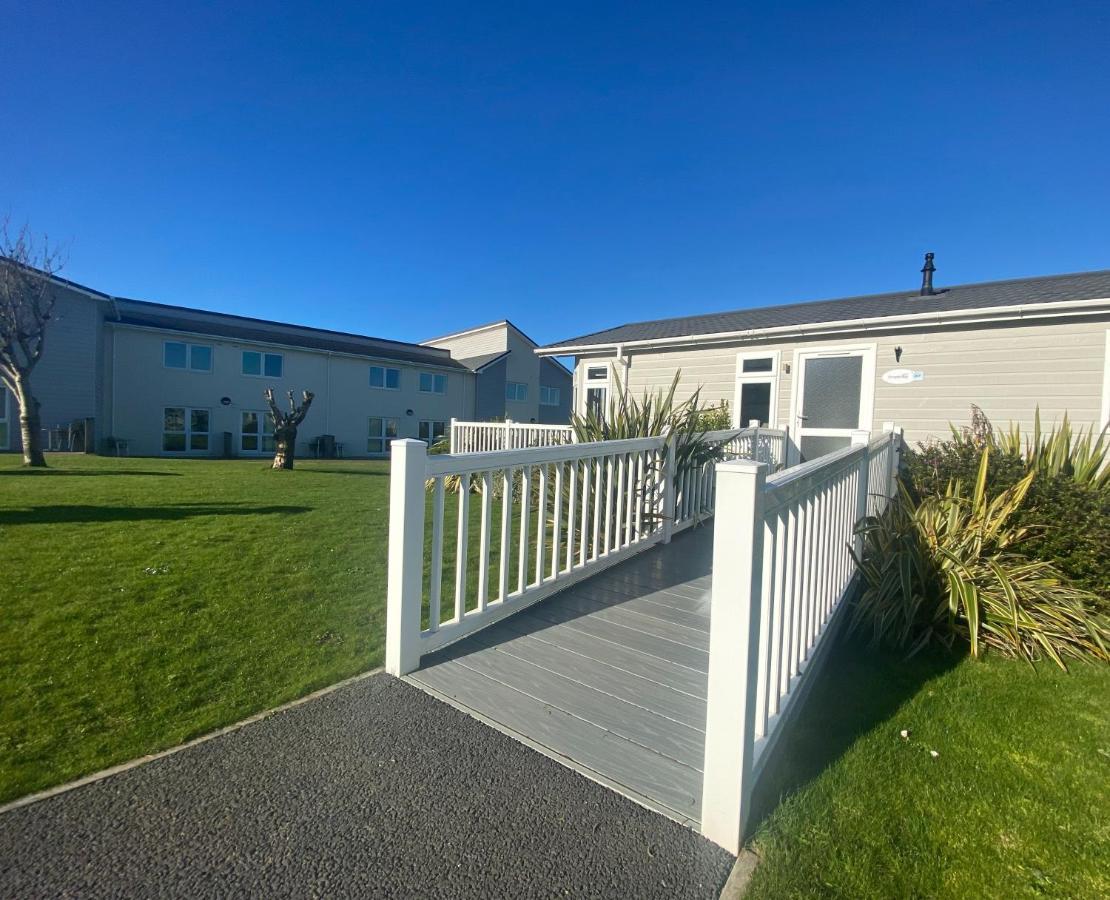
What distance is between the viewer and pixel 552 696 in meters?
2.35

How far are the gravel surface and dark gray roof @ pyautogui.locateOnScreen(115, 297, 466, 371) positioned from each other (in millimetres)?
21659

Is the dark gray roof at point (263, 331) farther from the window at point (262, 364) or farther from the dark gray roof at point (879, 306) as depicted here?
the dark gray roof at point (879, 306)

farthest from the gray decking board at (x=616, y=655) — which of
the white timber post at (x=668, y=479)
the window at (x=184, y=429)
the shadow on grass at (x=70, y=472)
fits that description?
the window at (x=184, y=429)

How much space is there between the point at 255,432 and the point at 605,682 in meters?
21.8

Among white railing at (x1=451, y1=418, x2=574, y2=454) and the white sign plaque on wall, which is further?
the white sign plaque on wall

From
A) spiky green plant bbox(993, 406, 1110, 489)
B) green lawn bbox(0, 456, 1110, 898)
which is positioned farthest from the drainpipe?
spiky green plant bbox(993, 406, 1110, 489)

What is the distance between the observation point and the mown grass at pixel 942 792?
1471 mm

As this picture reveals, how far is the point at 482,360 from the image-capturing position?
92.0ft

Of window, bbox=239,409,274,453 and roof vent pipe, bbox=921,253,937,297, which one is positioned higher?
roof vent pipe, bbox=921,253,937,297

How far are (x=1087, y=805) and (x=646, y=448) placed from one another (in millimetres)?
3231

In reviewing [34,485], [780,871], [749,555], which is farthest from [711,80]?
[34,485]

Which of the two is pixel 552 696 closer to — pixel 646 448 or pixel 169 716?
pixel 169 716

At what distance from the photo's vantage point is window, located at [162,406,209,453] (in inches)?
733

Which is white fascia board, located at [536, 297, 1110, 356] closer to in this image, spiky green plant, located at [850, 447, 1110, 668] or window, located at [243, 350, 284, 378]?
spiky green plant, located at [850, 447, 1110, 668]
